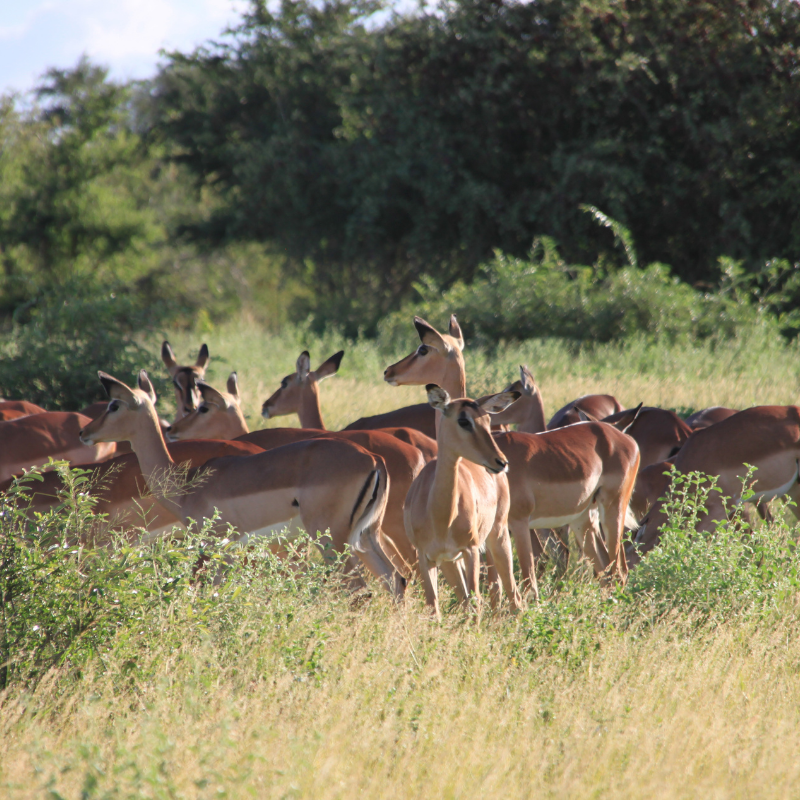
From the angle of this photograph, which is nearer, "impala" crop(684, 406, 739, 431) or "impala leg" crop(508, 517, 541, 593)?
"impala leg" crop(508, 517, 541, 593)

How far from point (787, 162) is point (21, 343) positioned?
34.6 feet

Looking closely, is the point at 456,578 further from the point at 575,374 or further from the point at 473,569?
the point at 575,374

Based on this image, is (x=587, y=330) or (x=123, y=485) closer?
(x=123, y=485)

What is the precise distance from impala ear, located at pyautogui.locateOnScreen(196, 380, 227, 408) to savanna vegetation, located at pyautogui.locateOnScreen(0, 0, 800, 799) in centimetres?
174

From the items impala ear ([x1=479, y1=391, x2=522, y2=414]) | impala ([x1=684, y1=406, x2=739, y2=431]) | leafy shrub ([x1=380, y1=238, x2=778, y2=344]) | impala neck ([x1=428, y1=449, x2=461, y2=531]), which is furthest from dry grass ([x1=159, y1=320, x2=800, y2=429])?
impala neck ([x1=428, y1=449, x2=461, y2=531])

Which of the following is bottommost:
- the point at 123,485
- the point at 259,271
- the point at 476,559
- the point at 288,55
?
the point at 259,271

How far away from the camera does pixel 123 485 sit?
510 cm

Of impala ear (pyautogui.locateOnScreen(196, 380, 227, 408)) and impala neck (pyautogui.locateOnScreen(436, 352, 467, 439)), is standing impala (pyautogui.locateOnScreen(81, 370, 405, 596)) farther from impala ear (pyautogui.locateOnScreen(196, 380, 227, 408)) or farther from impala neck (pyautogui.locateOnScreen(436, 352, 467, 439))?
impala ear (pyautogui.locateOnScreen(196, 380, 227, 408))

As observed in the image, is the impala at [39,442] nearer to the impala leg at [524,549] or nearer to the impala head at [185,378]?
the impala head at [185,378]

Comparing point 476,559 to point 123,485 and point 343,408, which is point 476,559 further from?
point 343,408

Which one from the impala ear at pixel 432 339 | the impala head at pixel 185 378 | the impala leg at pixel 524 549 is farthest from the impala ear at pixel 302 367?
the impala leg at pixel 524 549

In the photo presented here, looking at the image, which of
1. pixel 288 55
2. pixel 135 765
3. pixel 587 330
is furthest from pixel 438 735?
pixel 288 55

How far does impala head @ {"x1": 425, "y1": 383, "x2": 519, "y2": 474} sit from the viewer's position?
395 cm

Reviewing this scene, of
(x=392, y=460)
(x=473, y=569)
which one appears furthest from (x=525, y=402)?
(x=473, y=569)
